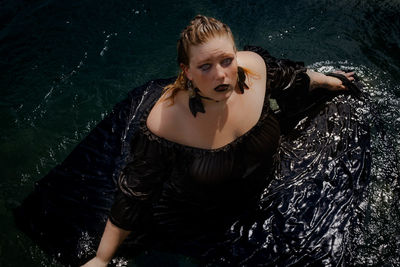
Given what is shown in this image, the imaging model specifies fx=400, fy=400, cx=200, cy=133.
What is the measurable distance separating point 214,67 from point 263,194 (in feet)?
4.16

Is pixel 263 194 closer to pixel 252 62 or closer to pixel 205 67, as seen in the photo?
pixel 252 62

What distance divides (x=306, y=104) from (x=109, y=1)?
3.47m

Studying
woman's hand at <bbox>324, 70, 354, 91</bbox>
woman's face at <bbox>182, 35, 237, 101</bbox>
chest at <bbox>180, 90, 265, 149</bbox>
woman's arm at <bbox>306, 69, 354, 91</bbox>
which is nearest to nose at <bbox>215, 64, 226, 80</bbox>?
woman's face at <bbox>182, 35, 237, 101</bbox>

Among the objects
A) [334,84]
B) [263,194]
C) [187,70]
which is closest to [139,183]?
[187,70]

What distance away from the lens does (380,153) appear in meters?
3.31

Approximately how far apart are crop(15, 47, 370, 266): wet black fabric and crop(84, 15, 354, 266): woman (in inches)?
0.6

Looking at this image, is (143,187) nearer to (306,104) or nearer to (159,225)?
(159,225)

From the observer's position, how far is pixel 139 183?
7.91 feet

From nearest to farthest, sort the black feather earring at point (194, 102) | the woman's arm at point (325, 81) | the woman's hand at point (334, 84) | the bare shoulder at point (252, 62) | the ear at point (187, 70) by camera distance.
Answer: the ear at point (187, 70), the black feather earring at point (194, 102), the bare shoulder at point (252, 62), the woman's arm at point (325, 81), the woman's hand at point (334, 84)

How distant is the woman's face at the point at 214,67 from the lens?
6.97ft

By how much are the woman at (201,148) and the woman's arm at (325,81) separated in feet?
1.44

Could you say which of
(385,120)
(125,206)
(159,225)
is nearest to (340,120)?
(385,120)

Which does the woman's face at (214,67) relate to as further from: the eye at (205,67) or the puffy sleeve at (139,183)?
the puffy sleeve at (139,183)

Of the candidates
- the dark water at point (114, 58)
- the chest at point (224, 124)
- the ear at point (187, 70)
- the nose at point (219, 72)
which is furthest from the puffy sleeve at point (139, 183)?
the dark water at point (114, 58)
